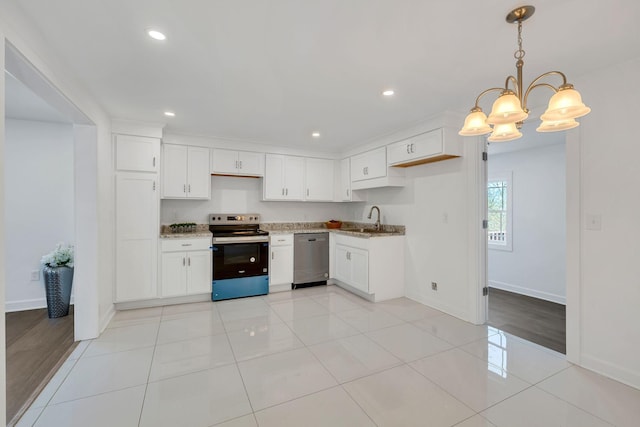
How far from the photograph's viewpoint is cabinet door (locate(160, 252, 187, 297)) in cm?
362

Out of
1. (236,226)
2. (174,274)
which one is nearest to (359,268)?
(236,226)

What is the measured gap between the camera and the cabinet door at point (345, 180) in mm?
4820

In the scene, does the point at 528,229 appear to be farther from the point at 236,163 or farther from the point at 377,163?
the point at 236,163

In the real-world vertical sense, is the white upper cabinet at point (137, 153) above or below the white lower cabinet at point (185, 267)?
above

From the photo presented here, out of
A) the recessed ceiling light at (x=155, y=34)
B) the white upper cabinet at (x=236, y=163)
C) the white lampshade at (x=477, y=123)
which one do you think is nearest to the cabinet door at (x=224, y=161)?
the white upper cabinet at (x=236, y=163)

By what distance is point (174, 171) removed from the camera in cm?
390

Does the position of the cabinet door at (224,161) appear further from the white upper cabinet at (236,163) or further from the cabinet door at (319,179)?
the cabinet door at (319,179)

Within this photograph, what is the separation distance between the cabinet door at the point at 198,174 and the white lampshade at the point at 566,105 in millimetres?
3840

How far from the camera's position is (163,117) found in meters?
3.27

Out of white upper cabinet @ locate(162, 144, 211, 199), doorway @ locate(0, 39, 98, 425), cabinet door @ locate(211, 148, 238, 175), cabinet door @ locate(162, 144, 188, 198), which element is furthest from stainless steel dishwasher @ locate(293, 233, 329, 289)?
doorway @ locate(0, 39, 98, 425)

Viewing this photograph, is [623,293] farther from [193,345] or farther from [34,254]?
[34,254]

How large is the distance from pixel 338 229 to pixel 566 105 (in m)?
3.69

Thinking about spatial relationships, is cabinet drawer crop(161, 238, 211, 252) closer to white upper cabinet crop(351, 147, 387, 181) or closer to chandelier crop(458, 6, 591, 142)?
white upper cabinet crop(351, 147, 387, 181)

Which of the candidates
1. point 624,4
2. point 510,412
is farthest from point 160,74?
point 510,412
